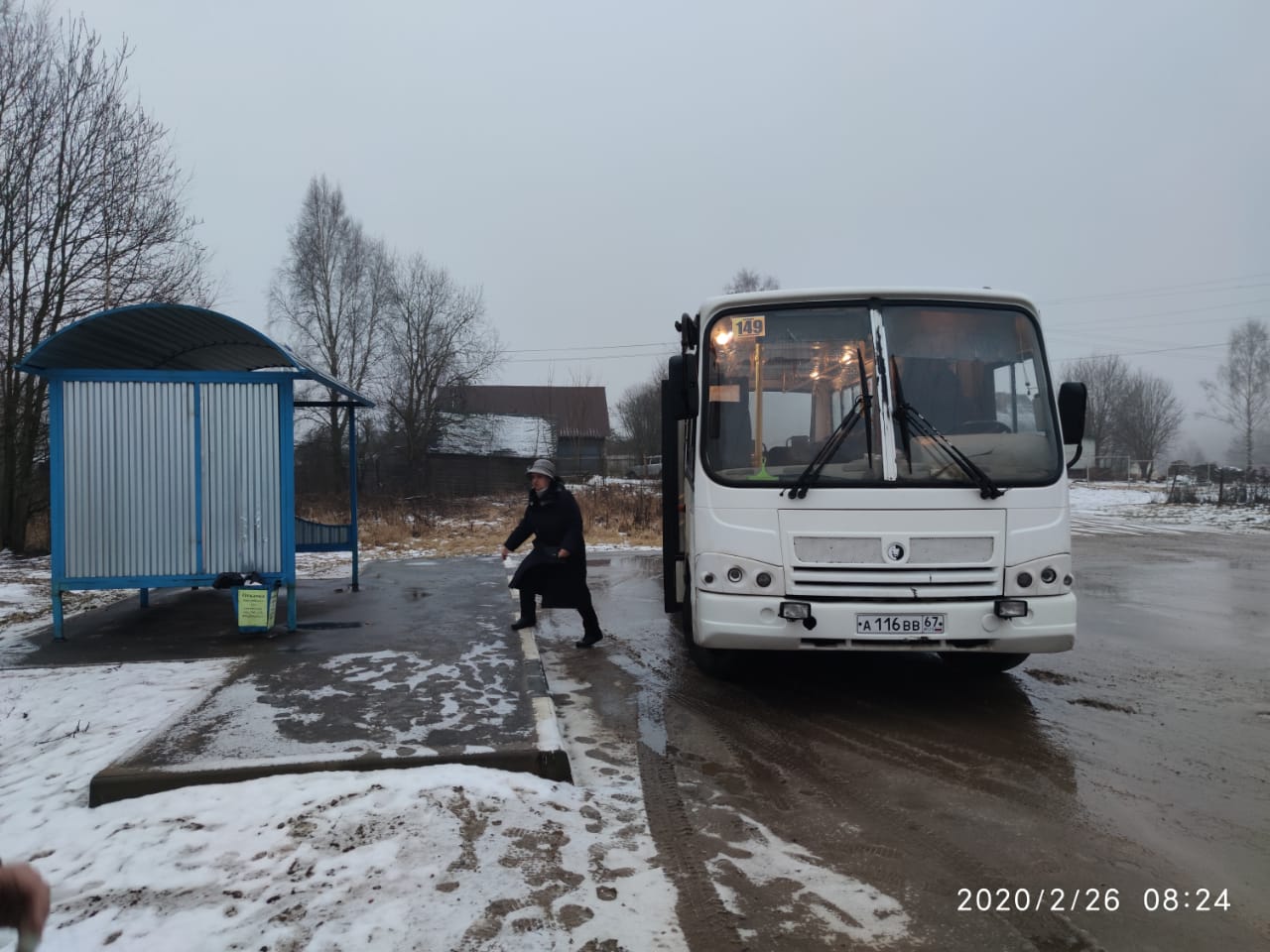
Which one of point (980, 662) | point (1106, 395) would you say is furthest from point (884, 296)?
point (1106, 395)

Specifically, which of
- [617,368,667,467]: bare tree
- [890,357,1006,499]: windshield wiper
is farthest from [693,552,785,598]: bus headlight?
[617,368,667,467]: bare tree

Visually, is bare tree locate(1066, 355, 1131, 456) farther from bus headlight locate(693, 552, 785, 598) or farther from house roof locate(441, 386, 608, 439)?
bus headlight locate(693, 552, 785, 598)

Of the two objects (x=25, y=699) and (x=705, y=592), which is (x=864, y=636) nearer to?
(x=705, y=592)

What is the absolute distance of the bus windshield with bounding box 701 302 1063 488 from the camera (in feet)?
17.8

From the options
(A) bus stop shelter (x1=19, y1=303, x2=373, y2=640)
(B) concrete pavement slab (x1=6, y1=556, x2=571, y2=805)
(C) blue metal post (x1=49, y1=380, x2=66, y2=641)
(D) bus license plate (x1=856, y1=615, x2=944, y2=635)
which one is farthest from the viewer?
(A) bus stop shelter (x1=19, y1=303, x2=373, y2=640)

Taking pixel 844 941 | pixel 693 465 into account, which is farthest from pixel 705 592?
pixel 844 941

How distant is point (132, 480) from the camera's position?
7.36m

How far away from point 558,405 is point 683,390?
57210 mm

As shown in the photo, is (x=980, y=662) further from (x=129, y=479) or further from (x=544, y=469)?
(x=129, y=479)

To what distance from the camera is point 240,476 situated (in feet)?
24.5

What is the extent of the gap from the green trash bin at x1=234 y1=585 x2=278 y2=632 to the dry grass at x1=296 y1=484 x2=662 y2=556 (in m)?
9.11

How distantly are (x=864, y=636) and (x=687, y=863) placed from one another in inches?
87.9

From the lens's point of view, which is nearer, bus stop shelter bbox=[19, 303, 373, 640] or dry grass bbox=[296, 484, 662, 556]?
bus stop shelter bbox=[19, 303, 373, 640]

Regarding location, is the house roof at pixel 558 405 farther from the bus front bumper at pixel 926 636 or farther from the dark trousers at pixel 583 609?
the bus front bumper at pixel 926 636
